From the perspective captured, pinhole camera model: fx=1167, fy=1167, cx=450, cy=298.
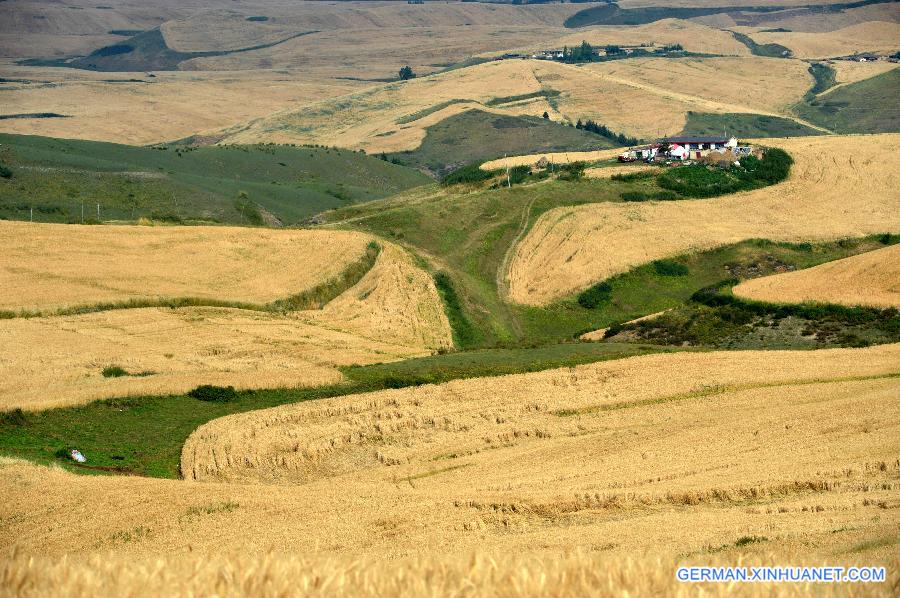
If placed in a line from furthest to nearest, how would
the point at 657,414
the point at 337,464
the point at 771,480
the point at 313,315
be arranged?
the point at 313,315 < the point at 657,414 < the point at 337,464 < the point at 771,480

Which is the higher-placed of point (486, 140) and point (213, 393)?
point (213, 393)

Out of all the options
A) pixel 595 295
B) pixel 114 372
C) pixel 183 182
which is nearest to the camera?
pixel 114 372

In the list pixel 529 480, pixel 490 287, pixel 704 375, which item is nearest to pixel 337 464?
pixel 529 480

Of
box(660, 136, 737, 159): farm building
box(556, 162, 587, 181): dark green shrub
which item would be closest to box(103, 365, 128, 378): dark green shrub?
box(556, 162, 587, 181): dark green shrub

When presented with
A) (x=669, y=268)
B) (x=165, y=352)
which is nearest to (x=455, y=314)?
(x=669, y=268)

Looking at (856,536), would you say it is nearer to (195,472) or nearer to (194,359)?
(195,472)

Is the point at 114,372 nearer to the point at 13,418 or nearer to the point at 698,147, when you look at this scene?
the point at 13,418

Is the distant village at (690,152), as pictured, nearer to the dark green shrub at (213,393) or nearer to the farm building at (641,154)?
the farm building at (641,154)
